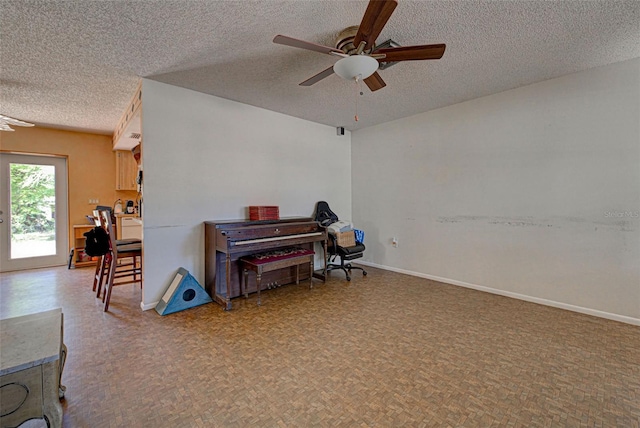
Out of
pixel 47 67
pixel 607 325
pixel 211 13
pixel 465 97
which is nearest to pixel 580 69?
pixel 465 97

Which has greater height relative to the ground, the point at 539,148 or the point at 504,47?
the point at 504,47

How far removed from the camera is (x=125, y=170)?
5.82 meters

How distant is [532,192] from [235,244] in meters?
3.69

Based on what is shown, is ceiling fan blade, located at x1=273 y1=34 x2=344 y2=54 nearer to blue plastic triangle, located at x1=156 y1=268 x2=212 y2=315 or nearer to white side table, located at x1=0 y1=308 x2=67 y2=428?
white side table, located at x1=0 y1=308 x2=67 y2=428

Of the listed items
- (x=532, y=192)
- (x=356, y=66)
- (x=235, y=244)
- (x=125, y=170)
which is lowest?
(x=235, y=244)

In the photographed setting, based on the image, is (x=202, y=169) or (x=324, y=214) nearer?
(x=202, y=169)

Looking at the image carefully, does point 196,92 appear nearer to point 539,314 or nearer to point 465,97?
point 465,97

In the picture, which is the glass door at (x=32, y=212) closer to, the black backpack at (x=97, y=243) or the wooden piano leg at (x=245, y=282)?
the black backpack at (x=97, y=243)

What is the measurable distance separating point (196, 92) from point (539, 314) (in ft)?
15.8

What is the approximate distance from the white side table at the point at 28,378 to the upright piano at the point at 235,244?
1.84 m

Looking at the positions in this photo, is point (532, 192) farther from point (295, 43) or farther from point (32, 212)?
point (32, 212)

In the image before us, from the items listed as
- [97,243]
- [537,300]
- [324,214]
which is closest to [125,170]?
[97,243]

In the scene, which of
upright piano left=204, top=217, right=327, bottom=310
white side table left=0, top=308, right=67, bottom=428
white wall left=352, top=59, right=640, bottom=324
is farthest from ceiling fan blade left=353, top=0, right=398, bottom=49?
white wall left=352, top=59, right=640, bottom=324

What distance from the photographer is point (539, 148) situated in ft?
11.0
